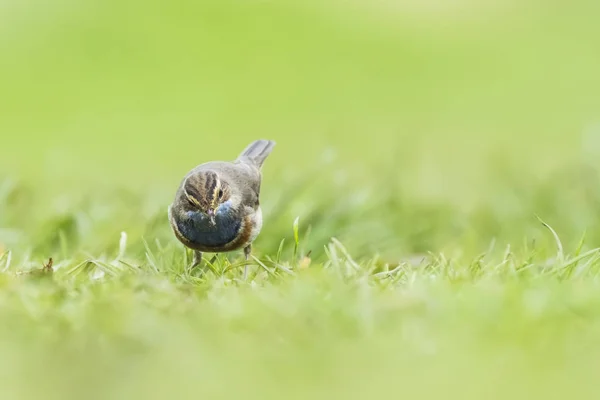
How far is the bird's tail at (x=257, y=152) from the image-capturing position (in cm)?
647

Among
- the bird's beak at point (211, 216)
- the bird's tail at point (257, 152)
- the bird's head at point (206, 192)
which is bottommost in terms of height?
the bird's tail at point (257, 152)

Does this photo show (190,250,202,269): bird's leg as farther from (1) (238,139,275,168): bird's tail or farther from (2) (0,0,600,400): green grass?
(1) (238,139,275,168): bird's tail

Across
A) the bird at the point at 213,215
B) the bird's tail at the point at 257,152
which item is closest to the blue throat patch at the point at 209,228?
the bird at the point at 213,215

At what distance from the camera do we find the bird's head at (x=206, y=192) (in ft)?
17.1

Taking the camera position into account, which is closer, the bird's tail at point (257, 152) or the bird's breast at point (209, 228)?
the bird's breast at point (209, 228)

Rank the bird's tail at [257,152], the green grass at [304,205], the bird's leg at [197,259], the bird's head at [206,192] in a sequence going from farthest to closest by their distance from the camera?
the bird's tail at [257,152]
the bird's head at [206,192]
the bird's leg at [197,259]
the green grass at [304,205]

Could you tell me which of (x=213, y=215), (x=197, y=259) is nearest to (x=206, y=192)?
(x=213, y=215)

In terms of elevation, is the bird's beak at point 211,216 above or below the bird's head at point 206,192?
below

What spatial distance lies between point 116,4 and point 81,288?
7214 millimetres

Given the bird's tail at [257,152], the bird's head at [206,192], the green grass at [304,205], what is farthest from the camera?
the bird's tail at [257,152]

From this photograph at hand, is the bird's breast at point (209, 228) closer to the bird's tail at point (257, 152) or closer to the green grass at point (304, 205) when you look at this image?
the green grass at point (304, 205)

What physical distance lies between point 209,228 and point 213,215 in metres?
0.10

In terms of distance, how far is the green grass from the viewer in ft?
10.3

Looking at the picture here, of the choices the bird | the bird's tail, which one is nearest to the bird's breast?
the bird
